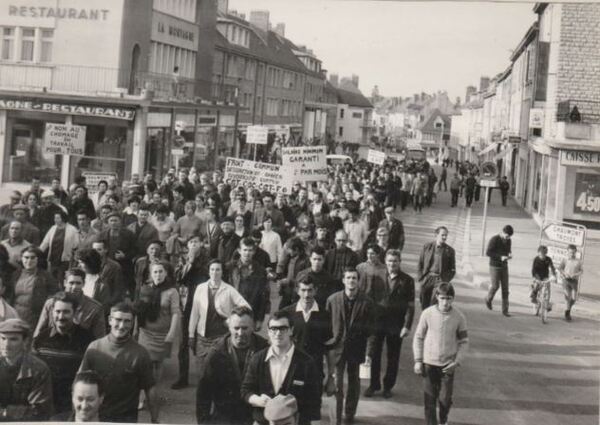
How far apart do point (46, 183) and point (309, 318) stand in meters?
18.7

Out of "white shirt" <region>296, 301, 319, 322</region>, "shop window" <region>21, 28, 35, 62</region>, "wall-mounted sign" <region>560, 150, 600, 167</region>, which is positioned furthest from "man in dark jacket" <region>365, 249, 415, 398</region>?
"shop window" <region>21, 28, 35, 62</region>

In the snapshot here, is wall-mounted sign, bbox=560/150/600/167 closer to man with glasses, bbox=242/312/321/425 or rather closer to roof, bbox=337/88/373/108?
man with glasses, bbox=242/312/321/425

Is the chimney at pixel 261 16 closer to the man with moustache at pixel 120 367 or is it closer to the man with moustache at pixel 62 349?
the man with moustache at pixel 62 349

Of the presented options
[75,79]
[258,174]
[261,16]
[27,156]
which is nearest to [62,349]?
[261,16]

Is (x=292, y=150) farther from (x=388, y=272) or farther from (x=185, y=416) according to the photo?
(x=185, y=416)

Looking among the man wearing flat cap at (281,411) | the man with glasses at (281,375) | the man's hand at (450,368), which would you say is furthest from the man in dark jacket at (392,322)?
the man wearing flat cap at (281,411)

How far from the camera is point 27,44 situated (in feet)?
71.9

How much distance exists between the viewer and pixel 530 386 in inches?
360

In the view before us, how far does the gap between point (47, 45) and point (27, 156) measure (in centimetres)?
360

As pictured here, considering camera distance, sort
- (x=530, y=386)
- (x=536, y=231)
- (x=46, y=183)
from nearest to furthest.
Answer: (x=530, y=386), (x=536, y=231), (x=46, y=183)

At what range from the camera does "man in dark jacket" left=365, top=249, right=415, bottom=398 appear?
8578 mm

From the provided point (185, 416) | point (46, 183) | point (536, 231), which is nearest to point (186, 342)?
point (185, 416)

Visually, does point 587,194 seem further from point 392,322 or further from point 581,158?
point 392,322

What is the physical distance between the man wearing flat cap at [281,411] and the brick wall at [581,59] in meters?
5.71
